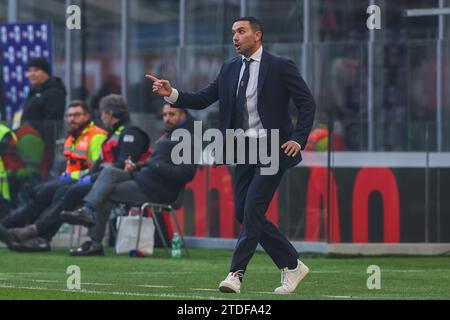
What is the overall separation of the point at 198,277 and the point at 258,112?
92.1 inches

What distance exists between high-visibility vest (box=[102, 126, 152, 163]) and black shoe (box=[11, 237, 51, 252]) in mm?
1129

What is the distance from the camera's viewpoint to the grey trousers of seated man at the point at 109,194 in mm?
17031

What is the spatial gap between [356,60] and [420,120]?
1085 mm

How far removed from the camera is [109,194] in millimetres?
17094

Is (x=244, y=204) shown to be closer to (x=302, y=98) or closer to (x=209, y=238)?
(x=302, y=98)

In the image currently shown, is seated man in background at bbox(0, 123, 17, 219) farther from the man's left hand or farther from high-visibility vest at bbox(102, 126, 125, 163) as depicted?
the man's left hand

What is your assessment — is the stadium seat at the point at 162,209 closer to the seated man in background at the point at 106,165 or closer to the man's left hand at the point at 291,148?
the seated man in background at the point at 106,165

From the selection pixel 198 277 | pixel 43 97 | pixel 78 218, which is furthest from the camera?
pixel 43 97

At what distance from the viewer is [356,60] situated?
19172mm

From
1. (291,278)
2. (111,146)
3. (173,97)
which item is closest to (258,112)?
(173,97)

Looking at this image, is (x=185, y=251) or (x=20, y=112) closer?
(x=185, y=251)

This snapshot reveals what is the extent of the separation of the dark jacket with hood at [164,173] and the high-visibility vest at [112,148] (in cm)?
43

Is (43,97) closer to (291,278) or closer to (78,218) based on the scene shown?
(78,218)
